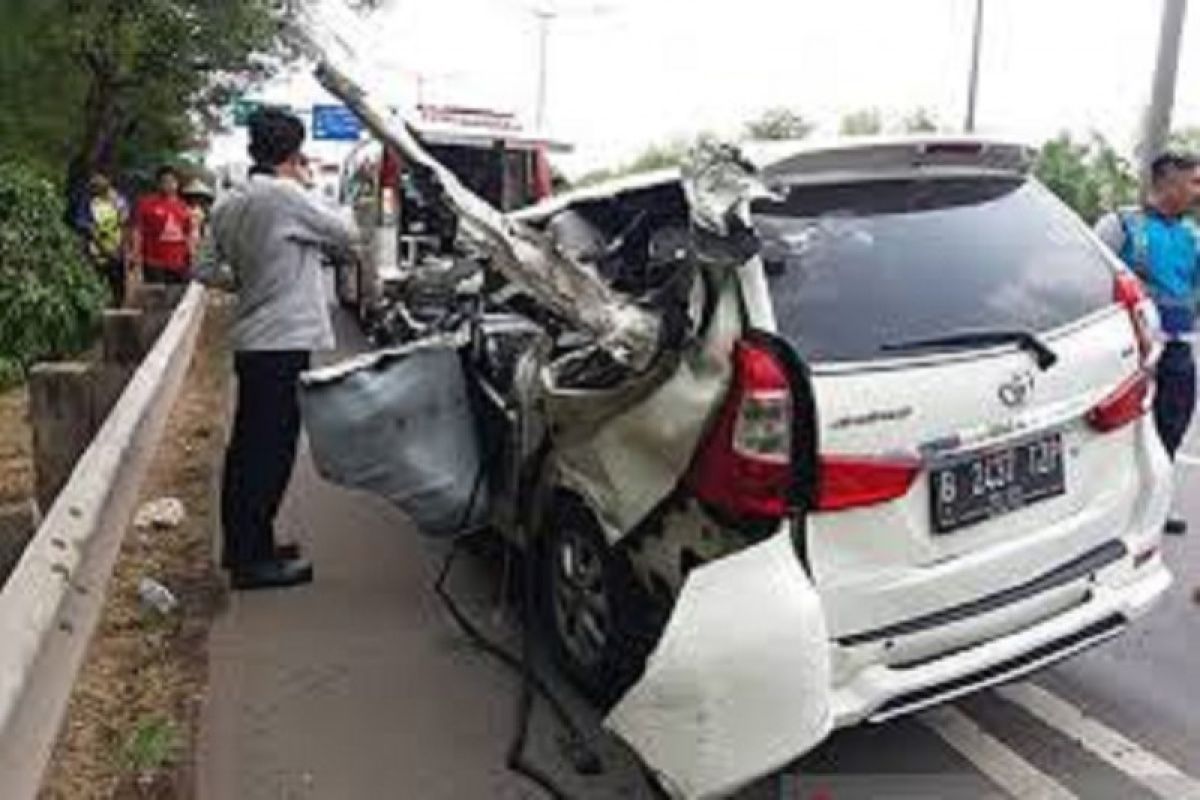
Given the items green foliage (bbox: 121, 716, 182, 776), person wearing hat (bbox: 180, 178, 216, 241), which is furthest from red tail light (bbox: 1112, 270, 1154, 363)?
person wearing hat (bbox: 180, 178, 216, 241)

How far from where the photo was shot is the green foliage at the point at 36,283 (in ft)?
47.1

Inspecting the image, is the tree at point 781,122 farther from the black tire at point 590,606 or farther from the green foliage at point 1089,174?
the black tire at point 590,606

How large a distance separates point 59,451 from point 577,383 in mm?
2932

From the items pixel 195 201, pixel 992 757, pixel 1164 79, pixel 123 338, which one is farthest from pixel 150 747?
pixel 195 201

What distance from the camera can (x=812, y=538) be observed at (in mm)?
4633

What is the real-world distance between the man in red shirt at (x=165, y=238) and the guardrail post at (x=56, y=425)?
35.0ft

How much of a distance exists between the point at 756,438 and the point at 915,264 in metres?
0.80

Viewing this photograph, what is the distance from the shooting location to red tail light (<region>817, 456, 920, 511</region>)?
462 centimetres

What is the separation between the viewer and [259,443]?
711 cm

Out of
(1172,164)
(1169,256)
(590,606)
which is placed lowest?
(590,606)

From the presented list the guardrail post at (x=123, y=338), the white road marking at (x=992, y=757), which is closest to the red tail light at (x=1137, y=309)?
the white road marking at (x=992, y=757)

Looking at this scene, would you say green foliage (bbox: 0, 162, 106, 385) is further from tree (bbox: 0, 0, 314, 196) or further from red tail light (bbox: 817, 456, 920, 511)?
red tail light (bbox: 817, 456, 920, 511)

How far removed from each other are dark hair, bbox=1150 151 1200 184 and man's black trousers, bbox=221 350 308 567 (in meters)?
3.67

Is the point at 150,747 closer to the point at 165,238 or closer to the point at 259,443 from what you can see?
the point at 259,443
